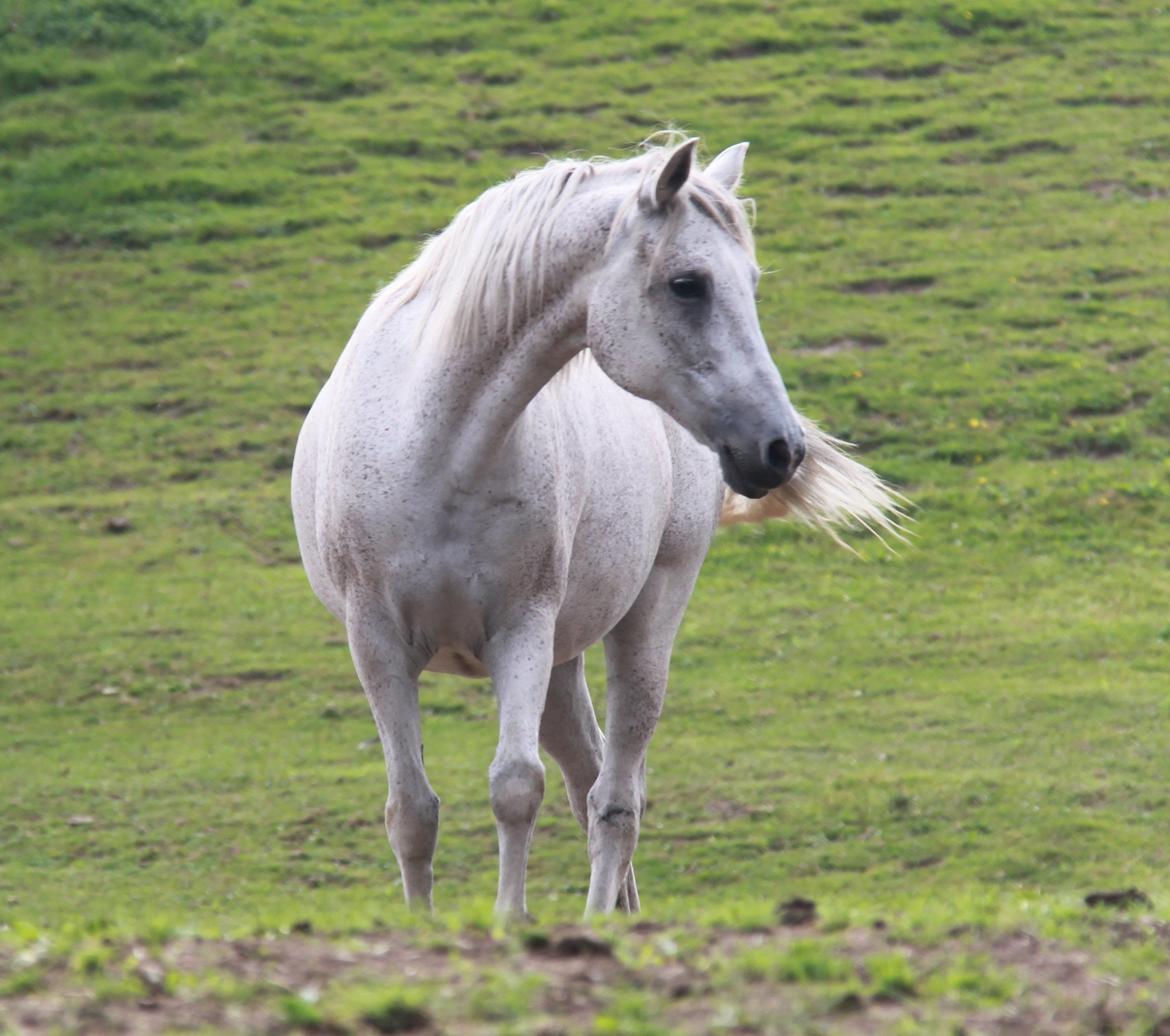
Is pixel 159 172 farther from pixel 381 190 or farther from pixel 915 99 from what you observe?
pixel 915 99

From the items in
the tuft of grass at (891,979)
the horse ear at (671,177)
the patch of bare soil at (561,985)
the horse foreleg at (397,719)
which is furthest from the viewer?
the horse foreleg at (397,719)

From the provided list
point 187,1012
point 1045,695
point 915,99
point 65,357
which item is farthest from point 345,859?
point 915,99

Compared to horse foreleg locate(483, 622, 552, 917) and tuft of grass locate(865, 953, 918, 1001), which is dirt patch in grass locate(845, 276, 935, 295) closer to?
horse foreleg locate(483, 622, 552, 917)

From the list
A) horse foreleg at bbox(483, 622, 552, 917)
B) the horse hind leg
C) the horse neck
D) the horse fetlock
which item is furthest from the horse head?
the horse hind leg

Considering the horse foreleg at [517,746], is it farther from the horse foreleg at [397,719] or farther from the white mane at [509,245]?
the white mane at [509,245]

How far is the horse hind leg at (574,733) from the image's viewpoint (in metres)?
8.55

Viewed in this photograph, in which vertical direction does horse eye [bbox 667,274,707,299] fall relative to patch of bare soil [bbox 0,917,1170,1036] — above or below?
above

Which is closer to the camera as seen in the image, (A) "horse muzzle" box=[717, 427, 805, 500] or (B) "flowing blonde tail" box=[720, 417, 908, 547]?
(A) "horse muzzle" box=[717, 427, 805, 500]

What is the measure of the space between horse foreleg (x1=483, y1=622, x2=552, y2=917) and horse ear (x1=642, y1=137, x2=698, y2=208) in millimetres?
1540

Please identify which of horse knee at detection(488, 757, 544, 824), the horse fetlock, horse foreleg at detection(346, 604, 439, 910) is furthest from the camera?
the horse fetlock

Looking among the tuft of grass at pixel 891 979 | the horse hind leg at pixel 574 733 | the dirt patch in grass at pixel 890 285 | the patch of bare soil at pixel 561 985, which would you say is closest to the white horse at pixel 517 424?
the horse hind leg at pixel 574 733

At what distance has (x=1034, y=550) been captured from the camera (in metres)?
18.4

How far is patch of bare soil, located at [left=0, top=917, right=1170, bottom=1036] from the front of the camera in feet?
14.3

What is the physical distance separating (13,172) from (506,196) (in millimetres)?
21964
